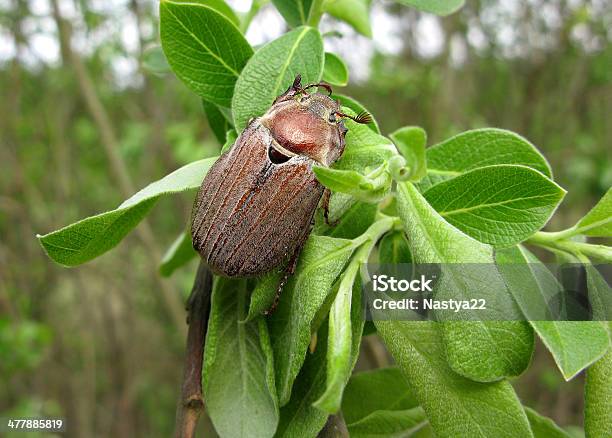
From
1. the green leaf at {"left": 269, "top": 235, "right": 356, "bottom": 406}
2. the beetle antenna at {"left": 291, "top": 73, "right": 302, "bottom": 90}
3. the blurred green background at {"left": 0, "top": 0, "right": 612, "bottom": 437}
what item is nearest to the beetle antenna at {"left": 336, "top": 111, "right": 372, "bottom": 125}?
the beetle antenna at {"left": 291, "top": 73, "right": 302, "bottom": 90}

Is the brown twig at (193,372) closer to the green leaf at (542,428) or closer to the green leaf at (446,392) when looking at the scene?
the green leaf at (446,392)

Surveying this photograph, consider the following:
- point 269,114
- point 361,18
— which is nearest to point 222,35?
point 269,114

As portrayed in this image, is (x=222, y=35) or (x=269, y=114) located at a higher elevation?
(x=222, y=35)

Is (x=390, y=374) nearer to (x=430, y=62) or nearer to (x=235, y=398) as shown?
(x=235, y=398)

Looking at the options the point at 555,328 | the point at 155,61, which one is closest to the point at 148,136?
the point at 155,61

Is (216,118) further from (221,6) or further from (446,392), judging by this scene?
(446,392)

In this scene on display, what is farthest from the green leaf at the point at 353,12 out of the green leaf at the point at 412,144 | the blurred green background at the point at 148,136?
the blurred green background at the point at 148,136
